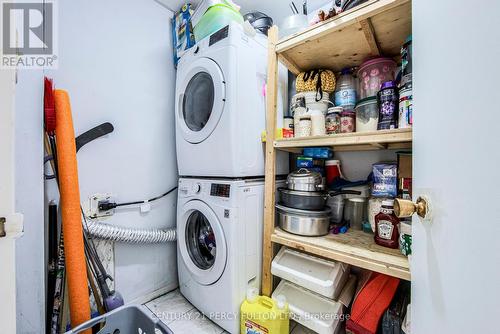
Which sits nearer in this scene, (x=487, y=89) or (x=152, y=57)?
(x=487, y=89)

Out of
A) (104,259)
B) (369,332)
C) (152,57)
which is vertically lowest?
(369,332)

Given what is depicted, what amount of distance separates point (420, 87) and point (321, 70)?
33.7 inches

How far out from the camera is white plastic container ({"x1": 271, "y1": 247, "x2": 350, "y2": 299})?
0.96m

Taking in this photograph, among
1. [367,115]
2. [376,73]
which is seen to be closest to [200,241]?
[367,115]

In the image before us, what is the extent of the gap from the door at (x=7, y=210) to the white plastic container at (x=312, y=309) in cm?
106

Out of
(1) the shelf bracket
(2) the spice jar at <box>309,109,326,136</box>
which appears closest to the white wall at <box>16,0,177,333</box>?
(2) the spice jar at <box>309,109,326,136</box>

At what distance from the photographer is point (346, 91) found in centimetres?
118

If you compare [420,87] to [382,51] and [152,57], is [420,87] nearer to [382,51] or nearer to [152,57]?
[382,51]

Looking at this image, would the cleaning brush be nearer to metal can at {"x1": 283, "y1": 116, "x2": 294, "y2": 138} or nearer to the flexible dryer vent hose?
the flexible dryer vent hose

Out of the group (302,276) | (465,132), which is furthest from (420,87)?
(302,276)

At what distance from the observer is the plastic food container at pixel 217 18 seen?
1.22m

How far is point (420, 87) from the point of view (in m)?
0.50

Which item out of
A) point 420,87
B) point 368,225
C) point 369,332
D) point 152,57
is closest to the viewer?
point 420,87

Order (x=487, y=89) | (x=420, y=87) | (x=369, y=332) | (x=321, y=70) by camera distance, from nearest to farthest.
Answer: (x=487, y=89) → (x=420, y=87) → (x=369, y=332) → (x=321, y=70)
